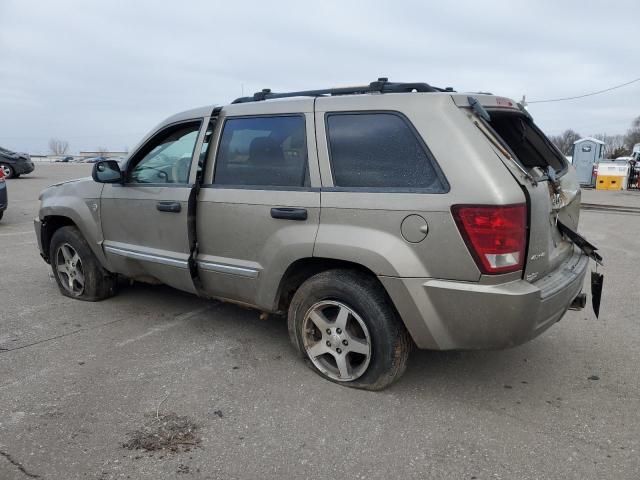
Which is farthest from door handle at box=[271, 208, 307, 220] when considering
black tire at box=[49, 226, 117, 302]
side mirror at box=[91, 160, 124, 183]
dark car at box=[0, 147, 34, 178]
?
dark car at box=[0, 147, 34, 178]

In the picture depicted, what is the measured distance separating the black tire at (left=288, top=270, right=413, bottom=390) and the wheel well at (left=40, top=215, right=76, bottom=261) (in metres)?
2.98

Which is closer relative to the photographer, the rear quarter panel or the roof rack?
the rear quarter panel

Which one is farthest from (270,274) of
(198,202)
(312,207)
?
(198,202)

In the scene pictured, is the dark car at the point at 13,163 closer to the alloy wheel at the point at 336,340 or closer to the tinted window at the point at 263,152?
the tinted window at the point at 263,152

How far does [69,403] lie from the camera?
9.89ft

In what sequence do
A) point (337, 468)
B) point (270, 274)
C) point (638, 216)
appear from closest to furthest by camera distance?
1. point (337, 468)
2. point (270, 274)
3. point (638, 216)

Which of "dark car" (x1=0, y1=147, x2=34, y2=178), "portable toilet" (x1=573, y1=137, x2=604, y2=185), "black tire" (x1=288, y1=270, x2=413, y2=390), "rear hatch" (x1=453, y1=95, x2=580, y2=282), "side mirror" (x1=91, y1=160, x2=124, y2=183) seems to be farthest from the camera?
"portable toilet" (x1=573, y1=137, x2=604, y2=185)

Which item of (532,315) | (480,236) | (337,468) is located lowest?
(337,468)

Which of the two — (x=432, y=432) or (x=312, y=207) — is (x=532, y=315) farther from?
(x=312, y=207)

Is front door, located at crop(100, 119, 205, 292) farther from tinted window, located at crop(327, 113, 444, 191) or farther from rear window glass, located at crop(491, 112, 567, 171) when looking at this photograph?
rear window glass, located at crop(491, 112, 567, 171)

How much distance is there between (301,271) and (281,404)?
87 centimetres

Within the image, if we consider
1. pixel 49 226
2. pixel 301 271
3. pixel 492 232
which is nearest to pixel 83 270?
pixel 49 226

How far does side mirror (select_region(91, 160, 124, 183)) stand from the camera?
418 cm

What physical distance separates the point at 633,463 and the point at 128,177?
13.0ft
